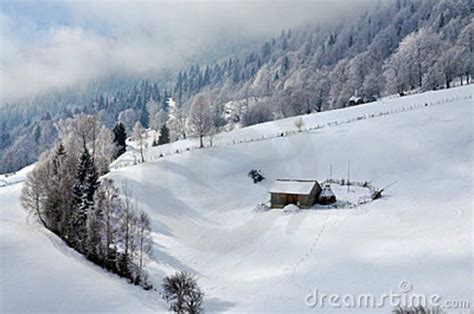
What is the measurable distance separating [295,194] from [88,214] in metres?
17.0

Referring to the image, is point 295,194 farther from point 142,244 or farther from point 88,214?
point 88,214

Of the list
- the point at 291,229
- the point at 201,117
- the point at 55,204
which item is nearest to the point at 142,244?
the point at 55,204

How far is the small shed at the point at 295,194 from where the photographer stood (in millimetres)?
37250

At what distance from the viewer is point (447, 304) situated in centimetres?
1866

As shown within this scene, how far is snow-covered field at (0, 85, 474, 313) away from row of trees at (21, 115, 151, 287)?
1.48m

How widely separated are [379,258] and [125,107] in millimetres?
160186

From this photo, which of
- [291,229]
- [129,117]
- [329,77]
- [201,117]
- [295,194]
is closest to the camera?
[291,229]

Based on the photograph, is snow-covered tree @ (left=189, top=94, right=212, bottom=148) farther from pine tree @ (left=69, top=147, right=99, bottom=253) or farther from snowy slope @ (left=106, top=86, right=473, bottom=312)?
pine tree @ (left=69, top=147, right=99, bottom=253)

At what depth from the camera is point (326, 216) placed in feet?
111

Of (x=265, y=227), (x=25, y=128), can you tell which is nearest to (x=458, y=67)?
(x=265, y=227)

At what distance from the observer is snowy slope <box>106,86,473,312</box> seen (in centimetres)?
2372

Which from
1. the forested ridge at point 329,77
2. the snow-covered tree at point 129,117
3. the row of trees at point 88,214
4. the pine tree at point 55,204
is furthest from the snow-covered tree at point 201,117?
the snow-covered tree at point 129,117

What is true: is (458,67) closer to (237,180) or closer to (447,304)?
(237,180)

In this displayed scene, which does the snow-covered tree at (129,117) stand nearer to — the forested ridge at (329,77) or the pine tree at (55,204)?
the forested ridge at (329,77)
